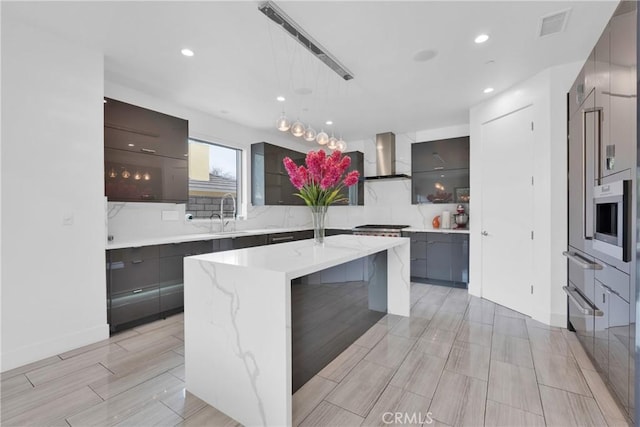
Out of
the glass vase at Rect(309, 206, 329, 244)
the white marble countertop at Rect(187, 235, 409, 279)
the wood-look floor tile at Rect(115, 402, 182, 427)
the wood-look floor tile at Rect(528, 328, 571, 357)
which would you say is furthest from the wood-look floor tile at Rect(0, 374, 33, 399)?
the wood-look floor tile at Rect(528, 328, 571, 357)

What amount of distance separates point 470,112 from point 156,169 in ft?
13.6

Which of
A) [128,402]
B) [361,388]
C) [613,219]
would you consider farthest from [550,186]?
[128,402]

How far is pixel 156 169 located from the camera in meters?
3.24

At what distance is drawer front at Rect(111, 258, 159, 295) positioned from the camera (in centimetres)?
274

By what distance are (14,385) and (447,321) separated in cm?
358

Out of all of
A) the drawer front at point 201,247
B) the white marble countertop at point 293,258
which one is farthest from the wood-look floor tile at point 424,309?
the drawer front at point 201,247

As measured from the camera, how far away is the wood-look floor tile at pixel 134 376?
1.87 meters

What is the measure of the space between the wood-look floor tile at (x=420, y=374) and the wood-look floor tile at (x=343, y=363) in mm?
325

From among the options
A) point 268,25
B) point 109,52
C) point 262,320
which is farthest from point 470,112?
point 109,52

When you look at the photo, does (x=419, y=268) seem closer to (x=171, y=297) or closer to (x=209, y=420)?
(x=171, y=297)

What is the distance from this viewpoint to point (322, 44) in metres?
2.40

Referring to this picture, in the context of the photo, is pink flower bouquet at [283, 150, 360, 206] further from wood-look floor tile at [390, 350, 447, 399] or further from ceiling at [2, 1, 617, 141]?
wood-look floor tile at [390, 350, 447, 399]

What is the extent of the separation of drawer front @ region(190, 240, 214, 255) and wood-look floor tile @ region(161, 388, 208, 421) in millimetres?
1788

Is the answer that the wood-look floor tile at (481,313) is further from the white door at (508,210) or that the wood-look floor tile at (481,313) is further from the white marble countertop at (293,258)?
the white marble countertop at (293,258)
